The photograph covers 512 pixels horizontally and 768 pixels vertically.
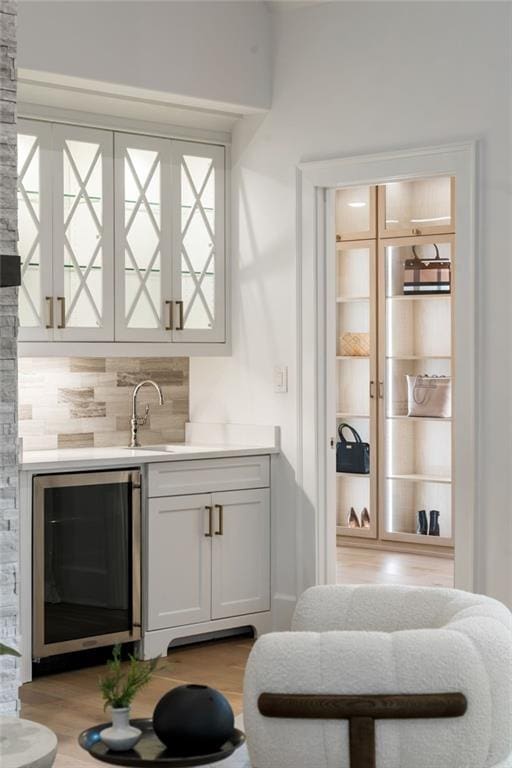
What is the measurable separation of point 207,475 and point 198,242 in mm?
1183

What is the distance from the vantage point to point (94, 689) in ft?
15.3

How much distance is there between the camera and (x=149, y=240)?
5.46m

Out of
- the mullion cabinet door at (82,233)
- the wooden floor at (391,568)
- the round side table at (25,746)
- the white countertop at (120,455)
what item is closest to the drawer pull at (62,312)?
the mullion cabinet door at (82,233)

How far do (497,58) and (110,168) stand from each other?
1807mm

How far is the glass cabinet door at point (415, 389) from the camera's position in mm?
7492

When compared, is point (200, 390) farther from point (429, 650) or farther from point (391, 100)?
point (429, 650)

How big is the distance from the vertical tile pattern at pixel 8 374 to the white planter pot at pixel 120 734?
5.79 ft

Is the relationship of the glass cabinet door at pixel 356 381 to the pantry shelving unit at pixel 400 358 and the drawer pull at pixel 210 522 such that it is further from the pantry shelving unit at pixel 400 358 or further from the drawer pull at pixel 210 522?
Answer: the drawer pull at pixel 210 522

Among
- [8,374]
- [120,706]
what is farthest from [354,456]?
[120,706]

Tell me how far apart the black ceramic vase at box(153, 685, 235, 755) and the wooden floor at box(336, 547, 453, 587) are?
4.19 m

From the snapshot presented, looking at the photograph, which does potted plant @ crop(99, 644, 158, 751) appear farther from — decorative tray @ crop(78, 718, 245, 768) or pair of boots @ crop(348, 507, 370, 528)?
pair of boots @ crop(348, 507, 370, 528)

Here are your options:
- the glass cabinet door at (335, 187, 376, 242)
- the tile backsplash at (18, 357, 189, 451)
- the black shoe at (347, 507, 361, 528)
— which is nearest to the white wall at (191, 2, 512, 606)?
the tile backsplash at (18, 357, 189, 451)

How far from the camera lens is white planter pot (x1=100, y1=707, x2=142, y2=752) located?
2.37 m

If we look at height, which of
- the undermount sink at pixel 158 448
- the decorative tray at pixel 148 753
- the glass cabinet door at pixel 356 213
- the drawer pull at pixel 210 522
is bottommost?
the decorative tray at pixel 148 753
